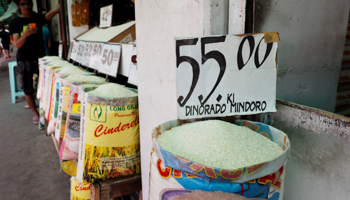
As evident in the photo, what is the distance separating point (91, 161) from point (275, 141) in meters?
1.05

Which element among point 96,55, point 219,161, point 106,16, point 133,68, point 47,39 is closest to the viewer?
point 219,161

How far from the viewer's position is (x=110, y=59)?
2.39 m

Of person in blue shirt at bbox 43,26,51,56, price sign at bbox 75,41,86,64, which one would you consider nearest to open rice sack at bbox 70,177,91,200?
price sign at bbox 75,41,86,64

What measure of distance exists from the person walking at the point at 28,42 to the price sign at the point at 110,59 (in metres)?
2.01

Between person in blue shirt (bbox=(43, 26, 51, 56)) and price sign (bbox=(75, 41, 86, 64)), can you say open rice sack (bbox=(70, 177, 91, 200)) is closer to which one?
price sign (bbox=(75, 41, 86, 64))

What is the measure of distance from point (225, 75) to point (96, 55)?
2081 millimetres

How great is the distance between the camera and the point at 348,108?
1746mm

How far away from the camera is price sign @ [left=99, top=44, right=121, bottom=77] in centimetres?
228

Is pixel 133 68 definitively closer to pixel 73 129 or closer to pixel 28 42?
pixel 73 129

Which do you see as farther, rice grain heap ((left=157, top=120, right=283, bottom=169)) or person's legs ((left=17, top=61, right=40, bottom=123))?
person's legs ((left=17, top=61, right=40, bottom=123))

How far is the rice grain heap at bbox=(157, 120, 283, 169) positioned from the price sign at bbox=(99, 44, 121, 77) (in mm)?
1521

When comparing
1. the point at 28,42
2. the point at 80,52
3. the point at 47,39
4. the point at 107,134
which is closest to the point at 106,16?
the point at 80,52


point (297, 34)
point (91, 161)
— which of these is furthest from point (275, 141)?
point (91, 161)

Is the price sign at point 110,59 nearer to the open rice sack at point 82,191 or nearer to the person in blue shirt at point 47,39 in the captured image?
the open rice sack at point 82,191
